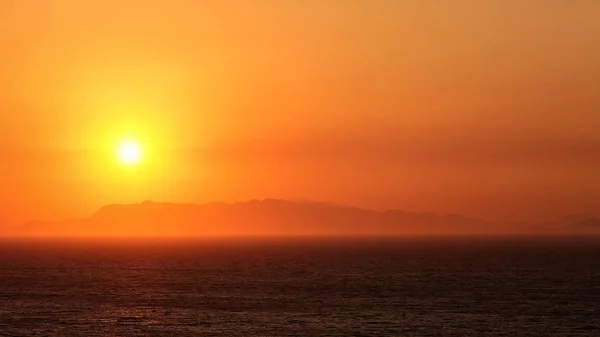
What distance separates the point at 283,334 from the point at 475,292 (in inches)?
2335

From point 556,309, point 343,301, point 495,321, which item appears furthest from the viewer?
point 343,301

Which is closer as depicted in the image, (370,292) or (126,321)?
(126,321)

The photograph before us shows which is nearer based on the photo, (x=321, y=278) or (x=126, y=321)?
(x=126, y=321)

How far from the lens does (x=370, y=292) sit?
142625 millimetres

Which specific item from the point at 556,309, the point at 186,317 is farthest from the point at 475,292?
the point at 186,317

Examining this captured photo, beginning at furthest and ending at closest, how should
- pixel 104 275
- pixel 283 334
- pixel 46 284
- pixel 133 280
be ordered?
pixel 104 275 < pixel 133 280 < pixel 46 284 < pixel 283 334

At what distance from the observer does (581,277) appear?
178 m

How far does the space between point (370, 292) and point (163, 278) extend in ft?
189

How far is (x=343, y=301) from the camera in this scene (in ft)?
417

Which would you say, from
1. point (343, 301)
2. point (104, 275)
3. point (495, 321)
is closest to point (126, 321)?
point (343, 301)

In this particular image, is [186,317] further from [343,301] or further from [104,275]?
[104,275]

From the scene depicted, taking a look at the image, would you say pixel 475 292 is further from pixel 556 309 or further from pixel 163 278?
pixel 163 278

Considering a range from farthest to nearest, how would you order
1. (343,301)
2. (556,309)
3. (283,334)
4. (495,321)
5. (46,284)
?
(46,284), (343,301), (556,309), (495,321), (283,334)

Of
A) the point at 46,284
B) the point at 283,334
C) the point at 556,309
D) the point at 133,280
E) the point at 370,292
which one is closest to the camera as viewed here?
the point at 283,334
